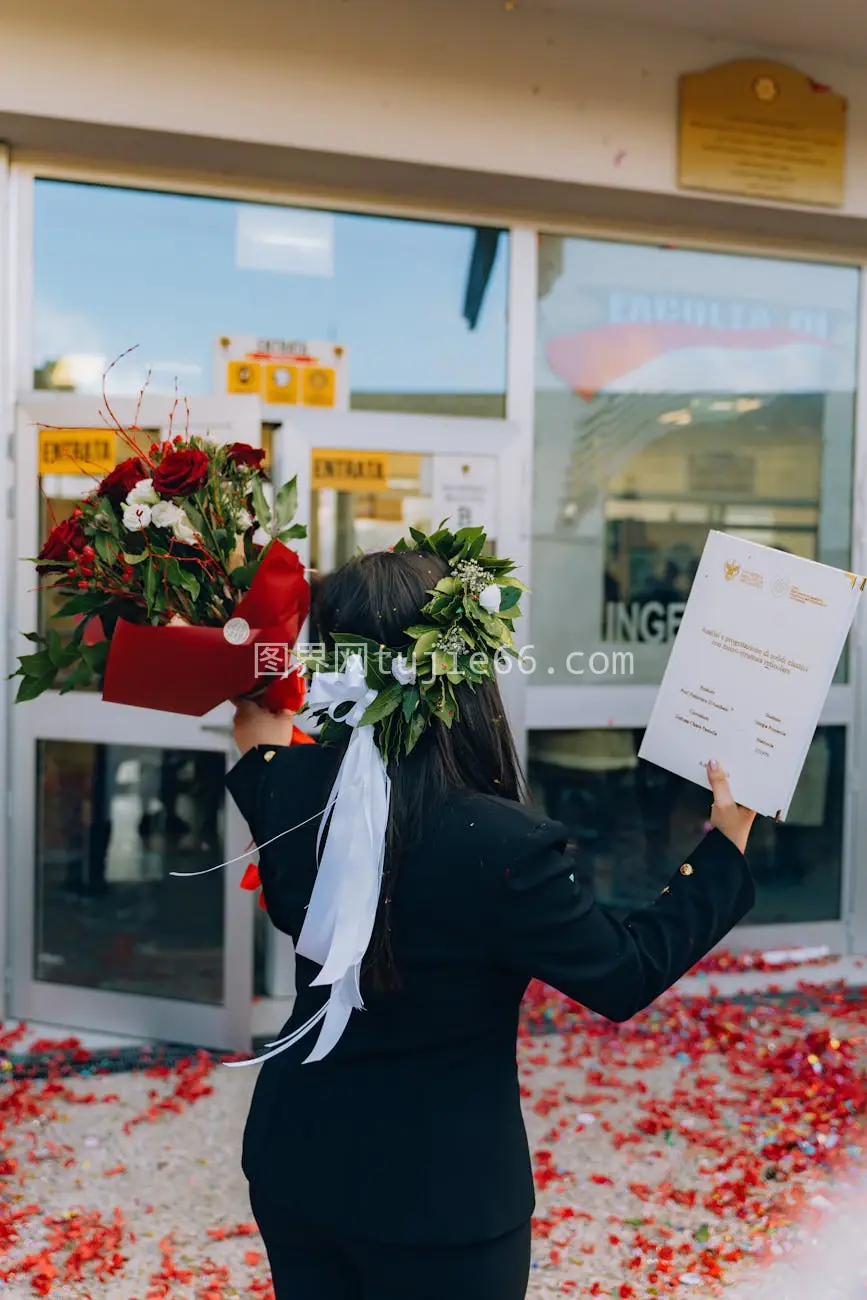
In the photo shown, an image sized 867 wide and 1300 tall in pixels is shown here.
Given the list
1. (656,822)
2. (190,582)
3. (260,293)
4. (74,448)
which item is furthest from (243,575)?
(656,822)

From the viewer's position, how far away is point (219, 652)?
177cm

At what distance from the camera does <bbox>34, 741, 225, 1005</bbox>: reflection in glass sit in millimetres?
3631

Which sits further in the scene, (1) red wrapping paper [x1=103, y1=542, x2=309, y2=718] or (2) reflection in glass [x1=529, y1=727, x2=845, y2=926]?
(2) reflection in glass [x1=529, y1=727, x2=845, y2=926]

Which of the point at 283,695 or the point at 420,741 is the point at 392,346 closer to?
the point at 283,695

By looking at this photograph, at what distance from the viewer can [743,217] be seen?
4070mm

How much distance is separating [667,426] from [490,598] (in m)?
3.11

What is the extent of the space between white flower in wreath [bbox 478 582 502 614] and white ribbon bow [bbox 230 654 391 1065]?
6.4 inches

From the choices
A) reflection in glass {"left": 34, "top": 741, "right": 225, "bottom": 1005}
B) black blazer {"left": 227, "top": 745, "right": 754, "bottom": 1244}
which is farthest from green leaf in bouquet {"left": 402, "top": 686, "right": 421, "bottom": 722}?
reflection in glass {"left": 34, "top": 741, "right": 225, "bottom": 1005}

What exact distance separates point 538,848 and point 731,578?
0.52m

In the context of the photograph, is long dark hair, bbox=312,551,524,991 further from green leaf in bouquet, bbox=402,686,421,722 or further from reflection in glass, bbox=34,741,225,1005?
reflection in glass, bbox=34,741,225,1005

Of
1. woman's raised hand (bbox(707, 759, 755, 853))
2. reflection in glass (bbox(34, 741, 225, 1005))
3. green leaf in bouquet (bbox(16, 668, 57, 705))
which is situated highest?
green leaf in bouquet (bbox(16, 668, 57, 705))

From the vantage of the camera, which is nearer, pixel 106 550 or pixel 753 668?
pixel 753 668

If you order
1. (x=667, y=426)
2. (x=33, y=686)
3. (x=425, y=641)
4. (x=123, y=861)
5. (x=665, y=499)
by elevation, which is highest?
(x=667, y=426)

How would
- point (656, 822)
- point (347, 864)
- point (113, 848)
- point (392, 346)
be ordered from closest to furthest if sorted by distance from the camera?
point (347, 864), point (113, 848), point (392, 346), point (656, 822)
